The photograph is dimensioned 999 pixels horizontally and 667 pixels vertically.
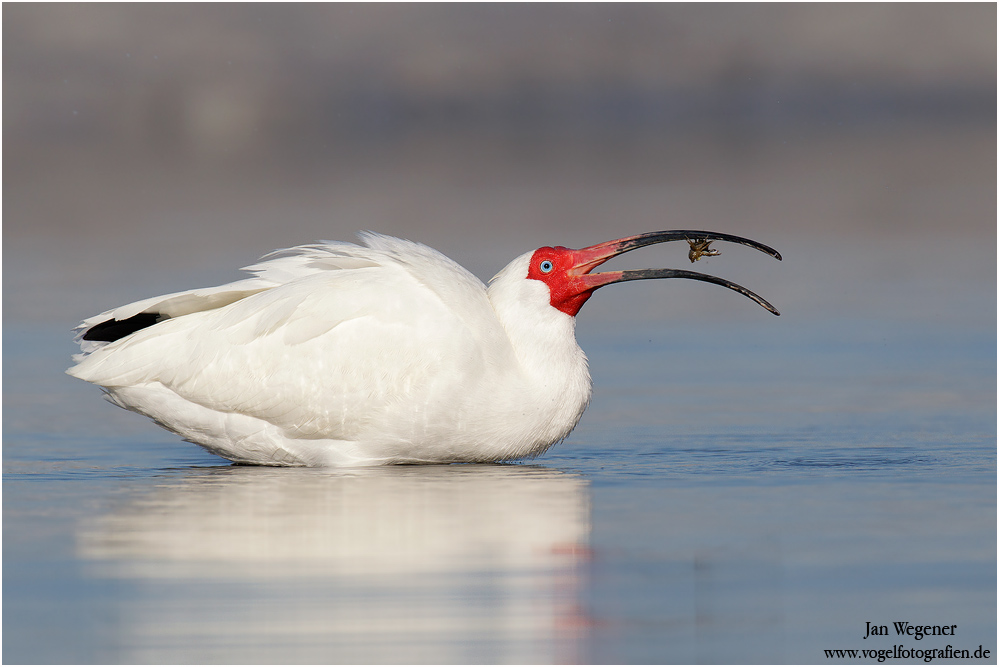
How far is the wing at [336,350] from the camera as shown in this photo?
9.90 metres

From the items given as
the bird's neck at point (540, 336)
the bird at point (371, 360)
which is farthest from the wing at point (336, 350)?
the bird's neck at point (540, 336)

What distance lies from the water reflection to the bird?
0.90 feet

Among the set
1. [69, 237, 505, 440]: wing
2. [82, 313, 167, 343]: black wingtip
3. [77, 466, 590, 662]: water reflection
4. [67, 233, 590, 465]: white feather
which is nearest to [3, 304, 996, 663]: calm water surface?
[77, 466, 590, 662]: water reflection

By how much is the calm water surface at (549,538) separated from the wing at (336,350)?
41 cm

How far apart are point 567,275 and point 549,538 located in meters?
2.62

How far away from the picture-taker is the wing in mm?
9898

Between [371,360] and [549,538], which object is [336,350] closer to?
[371,360]

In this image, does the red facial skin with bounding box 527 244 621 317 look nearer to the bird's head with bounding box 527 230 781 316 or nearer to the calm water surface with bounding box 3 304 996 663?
the bird's head with bounding box 527 230 781 316

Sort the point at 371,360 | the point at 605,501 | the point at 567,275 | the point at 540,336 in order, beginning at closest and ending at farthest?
1. the point at 605,501
2. the point at 371,360
3. the point at 540,336
4. the point at 567,275

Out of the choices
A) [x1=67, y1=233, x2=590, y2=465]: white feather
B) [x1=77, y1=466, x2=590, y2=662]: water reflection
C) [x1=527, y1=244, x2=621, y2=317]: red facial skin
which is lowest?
[x1=77, y1=466, x2=590, y2=662]: water reflection

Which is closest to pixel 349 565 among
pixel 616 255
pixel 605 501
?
pixel 605 501

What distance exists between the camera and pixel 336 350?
32.8 ft

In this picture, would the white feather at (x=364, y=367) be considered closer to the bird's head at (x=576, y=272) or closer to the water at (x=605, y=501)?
the bird's head at (x=576, y=272)

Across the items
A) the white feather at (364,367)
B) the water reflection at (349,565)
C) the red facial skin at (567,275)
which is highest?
the red facial skin at (567,275)
